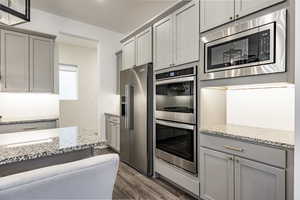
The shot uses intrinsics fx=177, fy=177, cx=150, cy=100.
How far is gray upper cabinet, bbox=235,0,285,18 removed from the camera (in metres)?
1.47

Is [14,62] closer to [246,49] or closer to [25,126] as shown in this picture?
[25,126]

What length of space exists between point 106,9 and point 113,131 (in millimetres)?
2664

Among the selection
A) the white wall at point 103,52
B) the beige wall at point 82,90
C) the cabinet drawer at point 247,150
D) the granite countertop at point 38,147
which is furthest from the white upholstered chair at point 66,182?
the beige wall at point 82,90

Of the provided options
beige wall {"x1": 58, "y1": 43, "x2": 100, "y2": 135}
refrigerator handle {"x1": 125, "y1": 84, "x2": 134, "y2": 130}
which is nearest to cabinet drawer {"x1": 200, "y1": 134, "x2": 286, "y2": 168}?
refrigerator handle {"x1": 125, "y1": 84, "x2": 134, "y2": 130}

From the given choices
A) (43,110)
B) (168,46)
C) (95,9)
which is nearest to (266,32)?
(168,46)

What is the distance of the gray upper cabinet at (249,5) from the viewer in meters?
1.47

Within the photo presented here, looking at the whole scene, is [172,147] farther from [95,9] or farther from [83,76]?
[83,76]

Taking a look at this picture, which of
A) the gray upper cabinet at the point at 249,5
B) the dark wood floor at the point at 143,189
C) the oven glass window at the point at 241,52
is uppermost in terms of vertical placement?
the gray upper cabinet at the point at 249,5

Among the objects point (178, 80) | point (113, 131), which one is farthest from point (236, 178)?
point (113, 131)

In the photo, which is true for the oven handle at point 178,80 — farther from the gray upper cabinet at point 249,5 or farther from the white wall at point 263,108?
the gray upper cabinet at point 249,5

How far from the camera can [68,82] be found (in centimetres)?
539

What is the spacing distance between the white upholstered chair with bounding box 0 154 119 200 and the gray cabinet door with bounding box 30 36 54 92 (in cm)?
331

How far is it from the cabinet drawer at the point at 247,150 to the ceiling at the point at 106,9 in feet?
8.78

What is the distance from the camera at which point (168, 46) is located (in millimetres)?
2537
